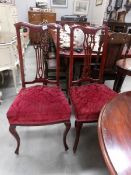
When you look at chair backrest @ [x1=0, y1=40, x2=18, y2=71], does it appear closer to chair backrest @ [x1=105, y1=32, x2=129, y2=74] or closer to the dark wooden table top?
chair backrest @ [x1=105, y1=32, x2=129, y2=74]

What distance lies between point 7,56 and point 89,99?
4.55 ft

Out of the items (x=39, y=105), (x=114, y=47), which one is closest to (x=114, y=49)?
(x=114, y=47)

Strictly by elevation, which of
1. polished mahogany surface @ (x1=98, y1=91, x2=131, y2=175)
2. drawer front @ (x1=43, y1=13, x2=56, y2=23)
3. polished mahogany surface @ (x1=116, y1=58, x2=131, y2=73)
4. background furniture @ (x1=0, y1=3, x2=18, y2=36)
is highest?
drawer front @ (x1=43, y1=13, x2=56, y2=23)

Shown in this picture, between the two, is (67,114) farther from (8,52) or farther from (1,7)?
(1,7)

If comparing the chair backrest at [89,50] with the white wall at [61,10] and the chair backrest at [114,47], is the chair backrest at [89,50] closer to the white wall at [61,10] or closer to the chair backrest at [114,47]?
the chair backrest at [114,47]

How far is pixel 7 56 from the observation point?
2.12 m

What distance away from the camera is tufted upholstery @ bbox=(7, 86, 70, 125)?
3.99ft

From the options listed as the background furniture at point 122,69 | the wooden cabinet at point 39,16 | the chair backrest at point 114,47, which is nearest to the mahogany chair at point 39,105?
the chair backrest at point 114,47

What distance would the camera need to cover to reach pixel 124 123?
775mm

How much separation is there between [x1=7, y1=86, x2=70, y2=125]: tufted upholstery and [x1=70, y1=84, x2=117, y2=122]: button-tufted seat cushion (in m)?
0.11

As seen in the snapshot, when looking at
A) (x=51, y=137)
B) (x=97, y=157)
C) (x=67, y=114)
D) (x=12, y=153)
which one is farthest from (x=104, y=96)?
(x=12, y=153)

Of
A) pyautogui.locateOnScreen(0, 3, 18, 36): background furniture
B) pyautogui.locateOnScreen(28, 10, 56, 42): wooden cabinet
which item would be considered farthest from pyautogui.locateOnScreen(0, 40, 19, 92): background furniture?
pyautogui.locateOnScreen(28, 10, 56, 42): wooden cabinet

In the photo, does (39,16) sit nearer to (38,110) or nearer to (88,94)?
(88,94)

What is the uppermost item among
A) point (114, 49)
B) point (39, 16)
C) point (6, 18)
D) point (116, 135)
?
point (39, 16)
